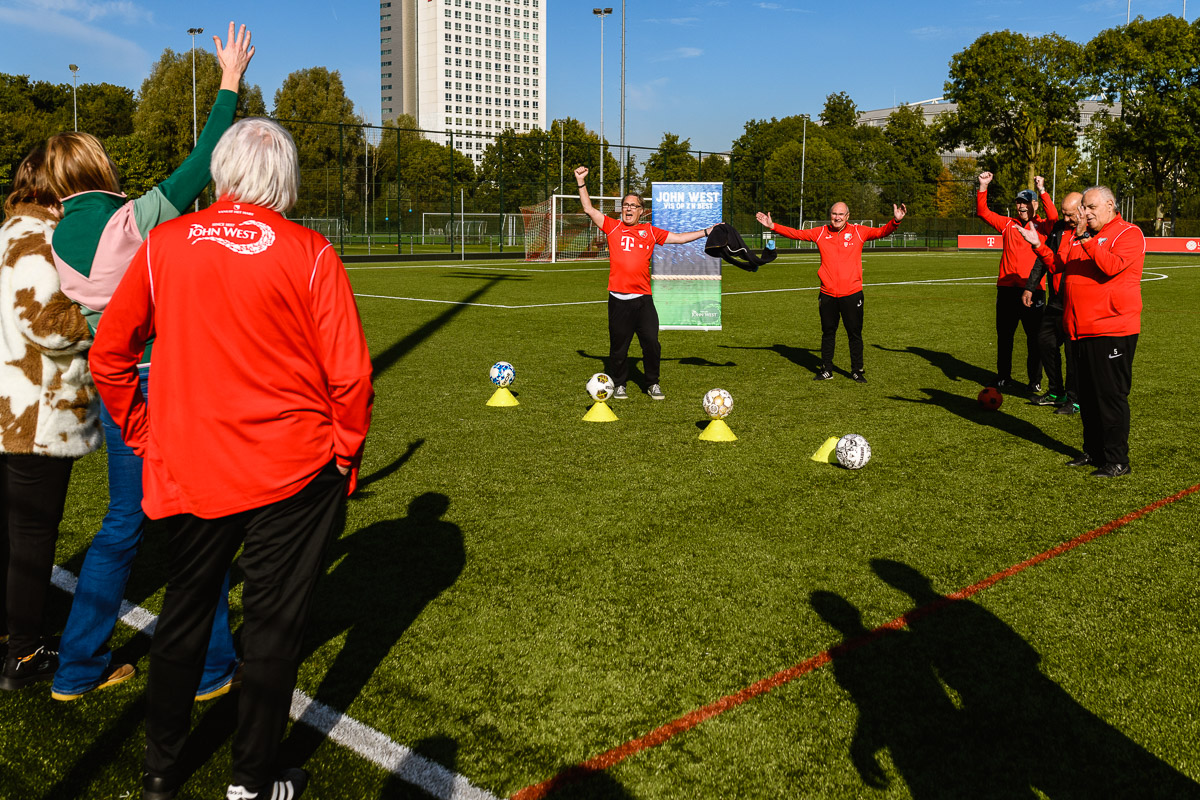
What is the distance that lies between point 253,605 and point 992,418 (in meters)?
8.00

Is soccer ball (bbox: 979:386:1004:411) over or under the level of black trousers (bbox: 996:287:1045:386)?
under

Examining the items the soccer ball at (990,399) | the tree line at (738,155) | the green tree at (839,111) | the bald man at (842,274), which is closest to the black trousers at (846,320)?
the bald man at (842,274)

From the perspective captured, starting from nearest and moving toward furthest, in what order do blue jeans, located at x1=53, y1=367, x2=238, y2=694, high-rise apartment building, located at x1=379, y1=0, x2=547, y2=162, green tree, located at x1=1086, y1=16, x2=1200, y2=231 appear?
blue jeans, located at x1=53, y1=367, x2=238, y2=694 < green tree, located at x1=1086, y1=16, x2=1200, y2=231 < high-rise apartment building, located at x1=379, y1=0, x2=547, y2=162

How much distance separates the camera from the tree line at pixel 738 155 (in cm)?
4809

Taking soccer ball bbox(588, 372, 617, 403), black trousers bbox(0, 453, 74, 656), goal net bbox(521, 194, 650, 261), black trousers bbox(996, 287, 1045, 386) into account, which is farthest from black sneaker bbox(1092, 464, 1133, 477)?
goal net bbox(521, 194, 650, 261)

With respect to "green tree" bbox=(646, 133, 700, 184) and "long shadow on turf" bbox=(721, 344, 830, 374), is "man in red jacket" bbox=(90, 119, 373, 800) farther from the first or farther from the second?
"green tree" bbox=(646, 133, 700, 184)

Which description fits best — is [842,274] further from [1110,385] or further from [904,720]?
[904,720]

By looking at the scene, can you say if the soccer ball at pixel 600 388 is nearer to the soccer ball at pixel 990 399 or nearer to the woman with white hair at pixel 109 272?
the soccer ball at pixel 990 399

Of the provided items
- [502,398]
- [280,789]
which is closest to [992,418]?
[502,398]

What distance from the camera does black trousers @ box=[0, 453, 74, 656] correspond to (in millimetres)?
3504

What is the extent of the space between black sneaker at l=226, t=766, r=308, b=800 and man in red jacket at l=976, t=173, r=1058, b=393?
8.68 m

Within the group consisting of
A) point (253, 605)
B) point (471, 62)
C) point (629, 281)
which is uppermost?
point (471, 62)

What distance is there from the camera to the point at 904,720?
11.5 ft

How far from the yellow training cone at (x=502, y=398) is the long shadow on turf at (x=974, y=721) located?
17.7 ft
